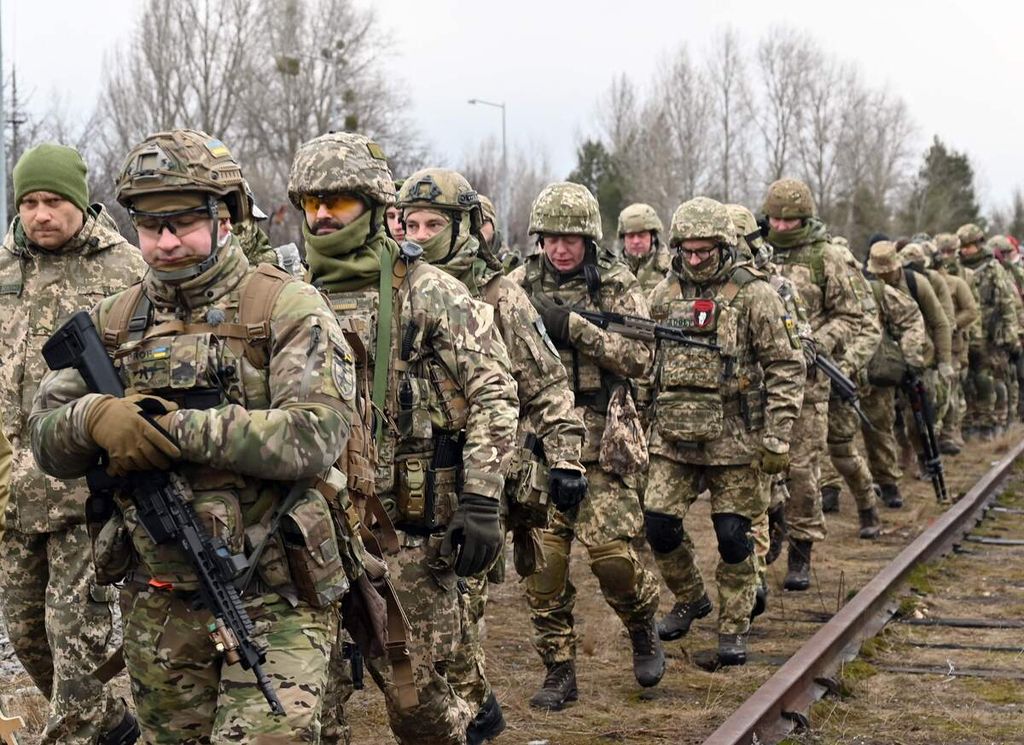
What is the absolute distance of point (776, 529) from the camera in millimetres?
10531

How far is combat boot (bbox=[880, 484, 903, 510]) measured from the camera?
44.7ft

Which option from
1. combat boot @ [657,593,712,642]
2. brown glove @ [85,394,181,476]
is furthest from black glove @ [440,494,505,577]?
combat boot @ [657,593,712,642]

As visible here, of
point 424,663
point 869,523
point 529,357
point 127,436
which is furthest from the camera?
point 869,523

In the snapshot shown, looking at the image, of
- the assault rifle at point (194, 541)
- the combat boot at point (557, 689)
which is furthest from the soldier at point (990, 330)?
the assault rifle at point (194, 541)

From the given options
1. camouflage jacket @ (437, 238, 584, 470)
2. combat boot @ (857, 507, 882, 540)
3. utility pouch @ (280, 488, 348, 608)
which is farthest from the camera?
combat boot @ (857, 507, 882, 540)

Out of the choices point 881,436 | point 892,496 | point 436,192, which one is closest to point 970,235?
point 892,496

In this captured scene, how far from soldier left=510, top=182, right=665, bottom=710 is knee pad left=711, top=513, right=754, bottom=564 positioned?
585 millimetres

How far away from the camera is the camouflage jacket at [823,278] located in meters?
10.9

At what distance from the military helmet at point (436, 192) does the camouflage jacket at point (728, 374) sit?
2221 mm

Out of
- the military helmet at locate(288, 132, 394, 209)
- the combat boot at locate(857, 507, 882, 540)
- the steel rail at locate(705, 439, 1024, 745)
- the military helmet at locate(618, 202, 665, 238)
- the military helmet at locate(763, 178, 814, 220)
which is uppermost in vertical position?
the military helmet at locate(763, 178, 814, 220)

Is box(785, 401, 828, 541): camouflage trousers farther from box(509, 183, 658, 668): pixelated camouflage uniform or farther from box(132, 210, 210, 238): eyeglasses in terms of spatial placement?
box(132, 210, 210, 238): eyeglasses

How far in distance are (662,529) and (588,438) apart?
0.86 metres

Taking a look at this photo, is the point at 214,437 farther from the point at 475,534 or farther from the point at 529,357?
the point at 529,357

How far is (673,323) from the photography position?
810cm
